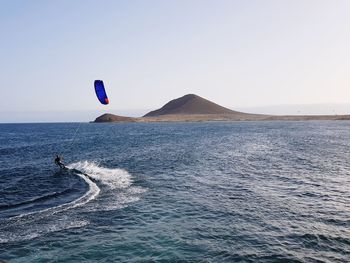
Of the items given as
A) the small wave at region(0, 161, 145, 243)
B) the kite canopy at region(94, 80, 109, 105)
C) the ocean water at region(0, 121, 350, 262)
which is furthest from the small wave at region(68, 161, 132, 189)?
the kite canopy at region(94, 80, 109, 105)

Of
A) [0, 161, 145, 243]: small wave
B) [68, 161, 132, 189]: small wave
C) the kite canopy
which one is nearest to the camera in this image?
[0, 161, 145, 243]: small wave

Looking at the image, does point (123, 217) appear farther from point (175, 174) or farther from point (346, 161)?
Answer: point (346, 161)

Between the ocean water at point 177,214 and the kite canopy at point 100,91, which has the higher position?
the kite canopy at point 100,91

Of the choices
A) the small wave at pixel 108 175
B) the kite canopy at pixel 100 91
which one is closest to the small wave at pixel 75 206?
the small wave at pixel 108 175

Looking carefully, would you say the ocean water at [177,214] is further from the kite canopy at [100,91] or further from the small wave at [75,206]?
the kite canopy at [100,91]

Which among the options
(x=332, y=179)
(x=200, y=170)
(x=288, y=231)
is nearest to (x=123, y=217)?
(x=288, y=231)

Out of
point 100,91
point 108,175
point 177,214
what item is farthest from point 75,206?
point 100,91

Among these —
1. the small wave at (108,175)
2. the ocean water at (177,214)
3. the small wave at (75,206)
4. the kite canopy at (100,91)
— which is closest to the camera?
the ocean water at (177,214)

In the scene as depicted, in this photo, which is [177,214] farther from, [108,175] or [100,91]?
[100,91]

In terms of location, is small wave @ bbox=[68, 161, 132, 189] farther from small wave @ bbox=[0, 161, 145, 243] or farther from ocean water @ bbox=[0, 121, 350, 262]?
ocean water @ bbox=[0, 121, 350, 262]

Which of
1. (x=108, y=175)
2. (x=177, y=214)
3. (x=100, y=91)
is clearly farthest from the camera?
(x=108, y=175)

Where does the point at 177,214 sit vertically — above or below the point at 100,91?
below
